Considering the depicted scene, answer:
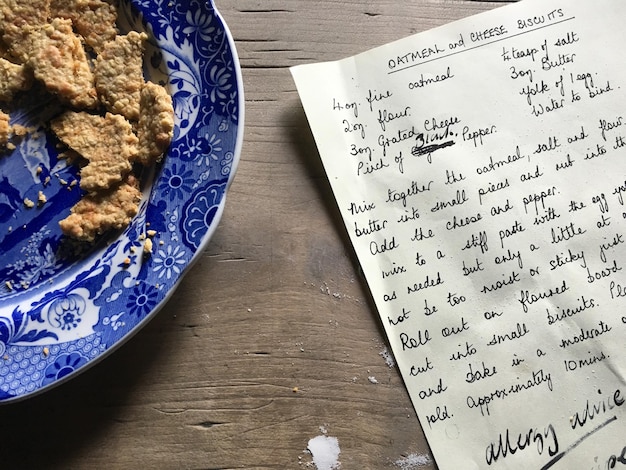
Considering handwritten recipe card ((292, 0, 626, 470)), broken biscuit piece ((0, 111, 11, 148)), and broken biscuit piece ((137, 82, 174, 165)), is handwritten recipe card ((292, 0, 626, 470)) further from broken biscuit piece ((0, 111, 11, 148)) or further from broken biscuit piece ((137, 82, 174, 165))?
broken biscuit piece ((0, 111, 11, 148))

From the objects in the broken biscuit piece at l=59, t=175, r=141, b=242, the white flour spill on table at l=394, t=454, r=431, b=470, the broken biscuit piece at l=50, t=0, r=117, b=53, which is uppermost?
the broken biscuit piece at l=50, t=0, r=117, b=53

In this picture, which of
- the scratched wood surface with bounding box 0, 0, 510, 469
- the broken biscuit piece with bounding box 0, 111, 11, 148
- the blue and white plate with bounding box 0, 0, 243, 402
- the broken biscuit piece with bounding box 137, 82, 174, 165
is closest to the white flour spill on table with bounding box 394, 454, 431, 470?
the scratched wood surface with bounding box 0, 0, 510, 469

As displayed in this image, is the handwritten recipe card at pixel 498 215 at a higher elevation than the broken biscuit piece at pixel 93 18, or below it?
below

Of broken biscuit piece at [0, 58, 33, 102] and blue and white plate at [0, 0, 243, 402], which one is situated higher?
broken biscuit piece at [0, 58, 33, 102]

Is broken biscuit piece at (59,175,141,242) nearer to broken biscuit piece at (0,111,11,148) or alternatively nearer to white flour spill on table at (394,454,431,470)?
broken biscuit piece at (0,111,11,148)

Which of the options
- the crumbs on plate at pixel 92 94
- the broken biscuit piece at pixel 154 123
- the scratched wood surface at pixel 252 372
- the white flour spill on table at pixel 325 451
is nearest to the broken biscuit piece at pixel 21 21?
the crumbs on plate at pixel 92 94

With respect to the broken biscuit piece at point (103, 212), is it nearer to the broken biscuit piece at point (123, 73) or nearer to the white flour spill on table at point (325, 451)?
the broken biscuit piece at point (123, 73)

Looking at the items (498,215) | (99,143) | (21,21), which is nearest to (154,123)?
(99,143)

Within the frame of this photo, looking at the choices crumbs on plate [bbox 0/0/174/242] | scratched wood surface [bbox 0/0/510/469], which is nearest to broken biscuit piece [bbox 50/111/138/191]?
crumbs on plate [bbox 0/0/174/242]
